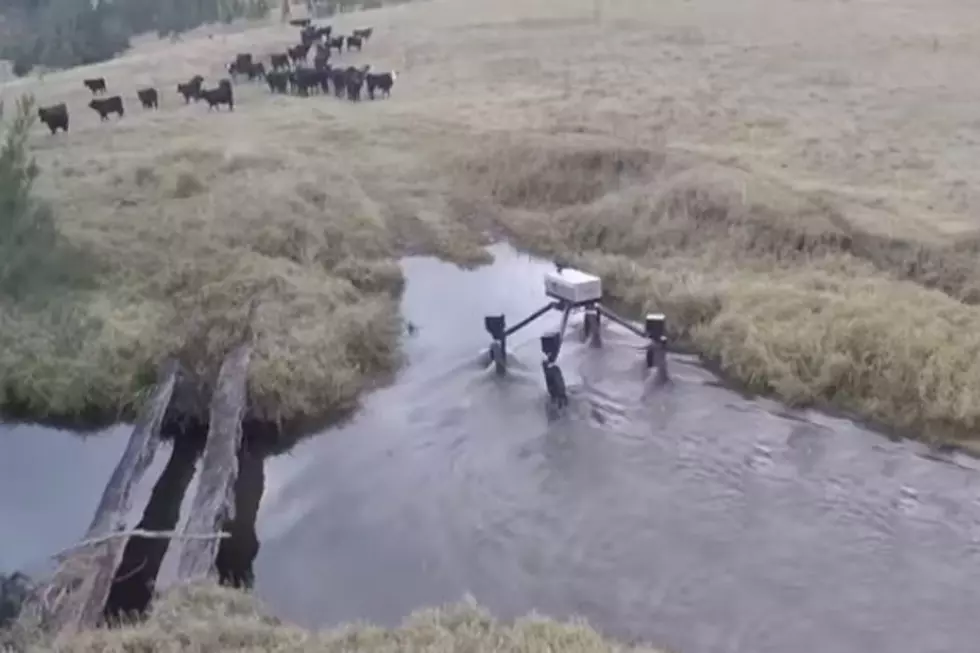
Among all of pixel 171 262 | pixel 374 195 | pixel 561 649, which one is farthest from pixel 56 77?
pixel 561 649

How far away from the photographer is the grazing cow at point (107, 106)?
2442 cm

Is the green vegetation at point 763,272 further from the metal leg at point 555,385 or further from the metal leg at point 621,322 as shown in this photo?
the metal leg at point 555,385

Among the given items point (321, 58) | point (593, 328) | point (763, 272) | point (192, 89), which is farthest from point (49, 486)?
point (321, 58)

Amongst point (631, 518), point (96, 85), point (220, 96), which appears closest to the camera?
point (631, 518)

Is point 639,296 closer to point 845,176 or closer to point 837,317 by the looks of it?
point 837,317

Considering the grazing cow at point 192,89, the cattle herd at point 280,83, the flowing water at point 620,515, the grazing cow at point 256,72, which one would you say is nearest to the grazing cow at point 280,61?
the cattle herd at point 280,83

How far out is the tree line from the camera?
3167cm

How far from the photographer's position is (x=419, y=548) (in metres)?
10.2

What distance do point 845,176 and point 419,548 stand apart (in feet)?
37.4

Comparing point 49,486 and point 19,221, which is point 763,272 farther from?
point 19,221

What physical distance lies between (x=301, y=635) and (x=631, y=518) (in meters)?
3.94

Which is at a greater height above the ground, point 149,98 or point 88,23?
point 88,23

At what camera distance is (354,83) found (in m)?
27.1

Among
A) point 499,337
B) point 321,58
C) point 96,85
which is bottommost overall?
point 499,337
